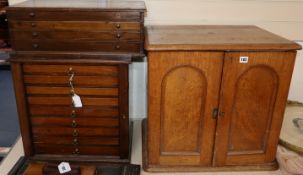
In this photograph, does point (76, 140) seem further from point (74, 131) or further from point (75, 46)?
point (75, 46)

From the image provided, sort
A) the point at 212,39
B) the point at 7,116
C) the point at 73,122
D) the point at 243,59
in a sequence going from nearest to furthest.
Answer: the point at 243,59
the point at 212,39
the point at 73,122
the point at 7,116

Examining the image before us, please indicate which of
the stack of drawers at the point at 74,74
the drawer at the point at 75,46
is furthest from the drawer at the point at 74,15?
the drawer at the point at 75,46

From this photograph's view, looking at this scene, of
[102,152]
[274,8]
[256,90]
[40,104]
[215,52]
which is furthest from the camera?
[274,8]

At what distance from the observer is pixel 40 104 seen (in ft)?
5.98

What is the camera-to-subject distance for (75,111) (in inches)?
72.2

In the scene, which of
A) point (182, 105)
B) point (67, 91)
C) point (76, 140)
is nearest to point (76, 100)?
point (67, 91)

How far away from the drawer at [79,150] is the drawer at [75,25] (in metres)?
0.77

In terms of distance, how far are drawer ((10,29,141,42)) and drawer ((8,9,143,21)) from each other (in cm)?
7

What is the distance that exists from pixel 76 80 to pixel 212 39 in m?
0.84

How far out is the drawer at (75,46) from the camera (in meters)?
1.70

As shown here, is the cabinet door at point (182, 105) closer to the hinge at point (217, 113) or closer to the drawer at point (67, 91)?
the hinge at point (217, 113)

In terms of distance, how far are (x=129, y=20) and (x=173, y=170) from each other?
957mm

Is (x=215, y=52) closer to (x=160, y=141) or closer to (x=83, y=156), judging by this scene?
(x=160, y=141)

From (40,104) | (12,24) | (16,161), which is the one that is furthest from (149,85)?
(16,161)
